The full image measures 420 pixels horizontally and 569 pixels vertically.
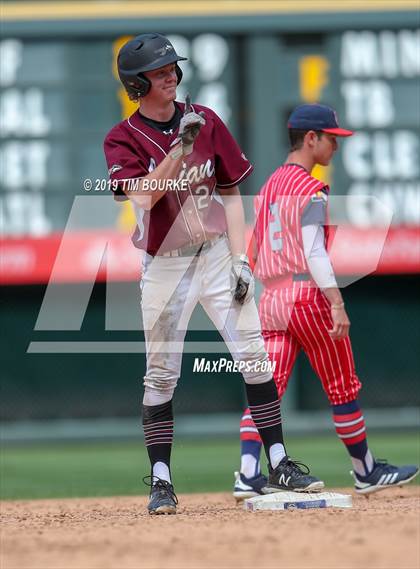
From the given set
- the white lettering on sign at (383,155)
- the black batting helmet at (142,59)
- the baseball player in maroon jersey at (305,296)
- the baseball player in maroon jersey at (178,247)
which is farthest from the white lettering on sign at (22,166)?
the black batting helmet at (142,59)

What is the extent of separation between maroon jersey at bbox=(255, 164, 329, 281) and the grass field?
5.95 ft

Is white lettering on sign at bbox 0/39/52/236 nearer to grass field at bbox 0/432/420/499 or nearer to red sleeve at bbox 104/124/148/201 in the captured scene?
grass field at bbox 0/432/420/499

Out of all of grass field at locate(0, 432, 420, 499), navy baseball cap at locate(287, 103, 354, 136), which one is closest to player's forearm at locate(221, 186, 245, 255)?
navy baseball cap at locate(287, 103, 354, 136)

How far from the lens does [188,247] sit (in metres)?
5.03

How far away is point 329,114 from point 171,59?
1194mm

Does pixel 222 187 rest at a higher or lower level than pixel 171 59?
lower

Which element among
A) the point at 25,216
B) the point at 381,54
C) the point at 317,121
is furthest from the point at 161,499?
the point at 381,54

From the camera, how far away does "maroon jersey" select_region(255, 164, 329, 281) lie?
5.63m

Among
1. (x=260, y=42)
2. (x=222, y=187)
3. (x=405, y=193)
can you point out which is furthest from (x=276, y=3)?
(x=222, y=187)

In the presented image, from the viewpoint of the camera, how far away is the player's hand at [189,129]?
15.5ft

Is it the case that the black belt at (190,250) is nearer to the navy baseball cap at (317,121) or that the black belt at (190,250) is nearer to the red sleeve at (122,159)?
the red sleeve at (122,159)

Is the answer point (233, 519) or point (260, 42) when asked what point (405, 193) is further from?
point (233, 519)

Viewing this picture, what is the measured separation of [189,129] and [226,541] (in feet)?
5.48

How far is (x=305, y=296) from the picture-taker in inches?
223
